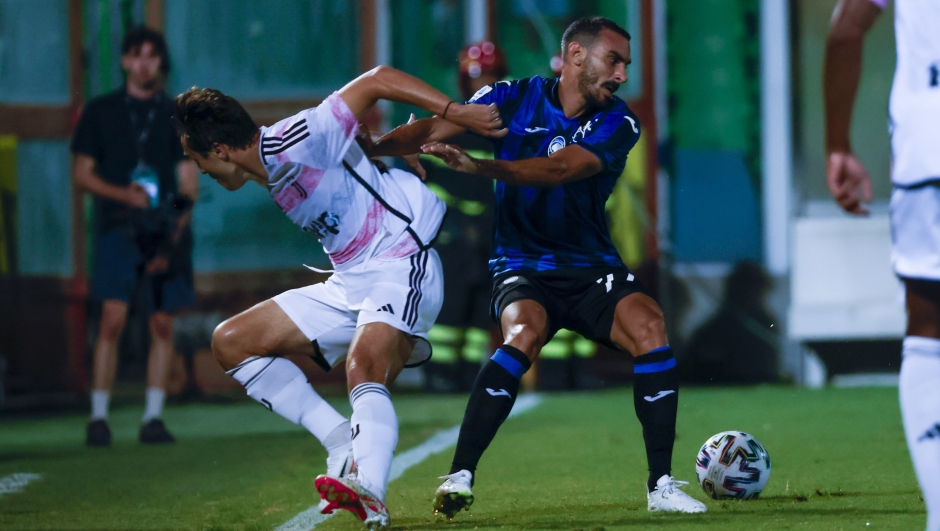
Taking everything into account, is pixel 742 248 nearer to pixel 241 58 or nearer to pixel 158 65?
pixel 241 58

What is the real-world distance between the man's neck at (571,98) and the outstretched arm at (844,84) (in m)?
1.57

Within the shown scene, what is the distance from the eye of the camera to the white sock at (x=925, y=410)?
273 centimetres

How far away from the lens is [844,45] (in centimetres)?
281

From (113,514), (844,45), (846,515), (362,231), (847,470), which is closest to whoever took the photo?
(844,45)

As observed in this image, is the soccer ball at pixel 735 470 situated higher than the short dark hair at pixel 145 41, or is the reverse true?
the short dark hair at pixel 145 41

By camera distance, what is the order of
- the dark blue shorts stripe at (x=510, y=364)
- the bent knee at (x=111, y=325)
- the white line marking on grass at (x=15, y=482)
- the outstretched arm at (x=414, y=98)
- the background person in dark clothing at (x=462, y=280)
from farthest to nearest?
the background person in dark clothing at (x=462, y=280) < the bent knee at (x=111, y=325) < the white line marking on grass at (x=15, y=482) < the dark blue shorts stripe at (x=510, y=364) < the outstretched arm at (x=414, y=98)

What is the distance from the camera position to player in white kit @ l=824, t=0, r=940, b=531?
271cm

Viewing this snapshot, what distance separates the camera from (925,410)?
278cm

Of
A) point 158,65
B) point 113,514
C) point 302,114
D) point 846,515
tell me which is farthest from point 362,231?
point 158,65

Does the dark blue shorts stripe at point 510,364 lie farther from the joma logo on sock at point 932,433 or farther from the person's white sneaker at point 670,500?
the joma logo on sock at point 932,433

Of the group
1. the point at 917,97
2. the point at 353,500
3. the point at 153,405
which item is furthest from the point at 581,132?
the point at 153,405

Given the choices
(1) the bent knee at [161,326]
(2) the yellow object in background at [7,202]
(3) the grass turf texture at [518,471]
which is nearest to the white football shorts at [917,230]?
(3) the grass turf texture at [518,471]

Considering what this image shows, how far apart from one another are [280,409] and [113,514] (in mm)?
749

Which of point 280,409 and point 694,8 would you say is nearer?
point 280,409
